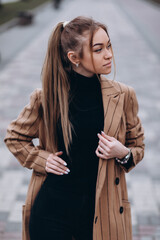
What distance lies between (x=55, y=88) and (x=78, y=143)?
13.3 inches

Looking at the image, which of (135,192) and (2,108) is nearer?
(135,192)

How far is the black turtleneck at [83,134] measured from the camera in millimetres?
1843

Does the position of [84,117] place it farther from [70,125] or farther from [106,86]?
[106,86]

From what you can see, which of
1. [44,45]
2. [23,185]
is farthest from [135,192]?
[44,45]

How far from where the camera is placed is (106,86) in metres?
1.91

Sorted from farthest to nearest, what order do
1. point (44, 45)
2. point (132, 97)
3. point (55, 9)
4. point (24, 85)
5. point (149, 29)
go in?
point (55, 9) < point (149, 29) < point (44, 45) < point (24, 85) < point (132, 97)

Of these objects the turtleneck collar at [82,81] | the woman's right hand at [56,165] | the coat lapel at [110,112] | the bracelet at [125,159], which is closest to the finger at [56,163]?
the woman's right hand at [56,165]

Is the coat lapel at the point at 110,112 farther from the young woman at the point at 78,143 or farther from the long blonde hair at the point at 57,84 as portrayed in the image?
the long blonde hair at the point at 57,84

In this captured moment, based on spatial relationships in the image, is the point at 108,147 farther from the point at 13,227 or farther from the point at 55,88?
the point at 13,227

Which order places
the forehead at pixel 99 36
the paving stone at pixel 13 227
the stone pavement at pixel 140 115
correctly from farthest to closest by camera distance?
the stone pavement at pixel 140 115 → the paving stone at pixel 13 227 → the forehead at pixel 99 36

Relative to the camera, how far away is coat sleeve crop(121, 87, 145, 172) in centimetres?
193

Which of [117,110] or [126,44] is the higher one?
[126,44]

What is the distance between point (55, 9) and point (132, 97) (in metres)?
29.4

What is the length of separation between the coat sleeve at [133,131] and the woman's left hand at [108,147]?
138 millimetres
